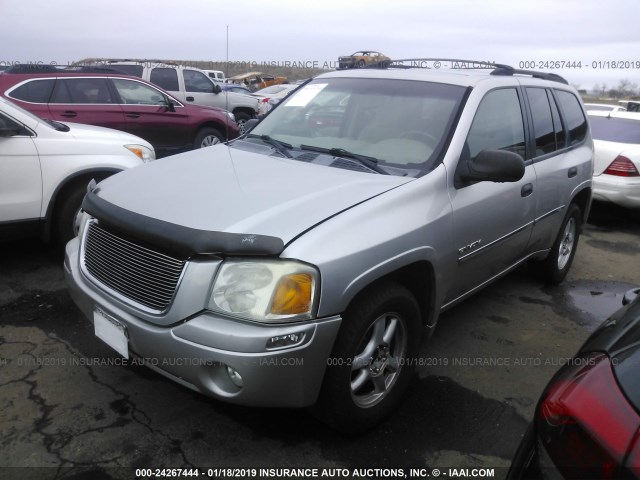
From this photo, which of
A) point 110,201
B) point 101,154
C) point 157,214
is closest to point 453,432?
point 157,214

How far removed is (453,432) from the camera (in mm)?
2770

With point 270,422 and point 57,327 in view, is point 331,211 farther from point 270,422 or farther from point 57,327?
point 57,327

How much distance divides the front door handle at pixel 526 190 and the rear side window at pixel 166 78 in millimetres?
9743

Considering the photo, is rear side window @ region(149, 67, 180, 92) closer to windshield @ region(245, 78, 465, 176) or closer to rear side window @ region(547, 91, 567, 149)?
windshield @ region(245, 78, 465, 176)

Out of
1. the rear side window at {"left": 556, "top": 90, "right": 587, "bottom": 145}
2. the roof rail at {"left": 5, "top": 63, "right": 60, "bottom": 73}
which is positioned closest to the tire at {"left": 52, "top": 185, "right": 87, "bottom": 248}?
the roof rail at {"left": 5, "top": 63, "right": 60, "bottom": 73}

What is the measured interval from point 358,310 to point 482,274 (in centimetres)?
134

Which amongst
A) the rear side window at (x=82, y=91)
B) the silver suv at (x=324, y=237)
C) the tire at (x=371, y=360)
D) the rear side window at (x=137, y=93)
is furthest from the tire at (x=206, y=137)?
the tire at (x=371, y=360)

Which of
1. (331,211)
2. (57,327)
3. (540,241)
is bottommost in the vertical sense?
(57,327)

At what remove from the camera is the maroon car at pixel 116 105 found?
733cm

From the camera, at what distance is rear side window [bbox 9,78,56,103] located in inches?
281

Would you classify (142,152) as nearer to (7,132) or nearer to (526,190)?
(7,132)

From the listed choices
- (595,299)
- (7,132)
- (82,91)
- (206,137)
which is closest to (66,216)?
(7,132)

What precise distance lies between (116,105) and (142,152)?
335cm

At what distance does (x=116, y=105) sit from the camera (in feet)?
26.8
